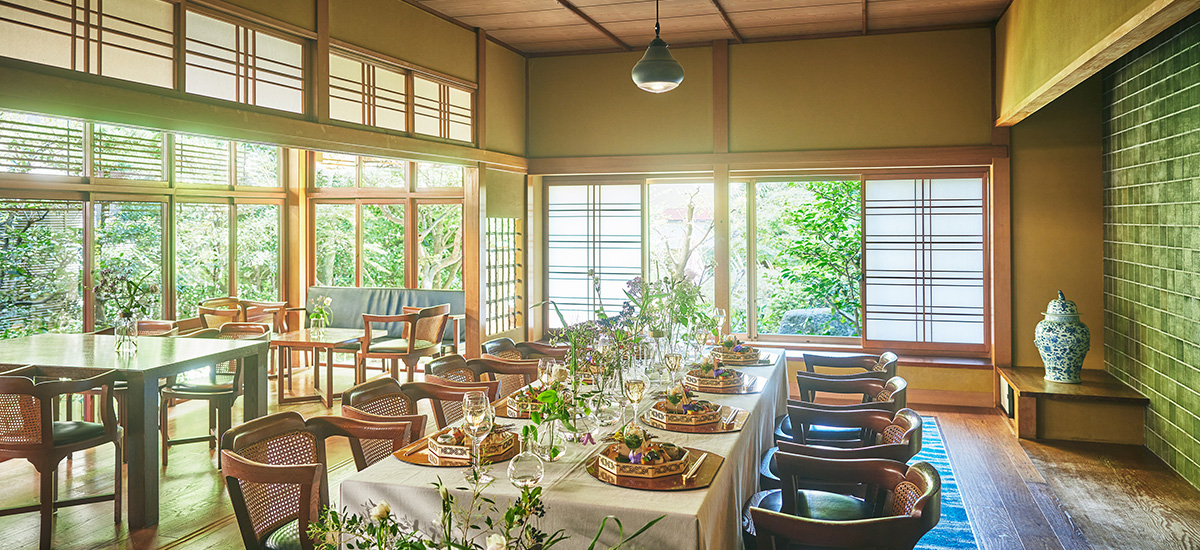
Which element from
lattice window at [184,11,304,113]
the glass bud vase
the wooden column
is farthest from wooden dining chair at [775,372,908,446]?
lattice window at [184,11,304,113]

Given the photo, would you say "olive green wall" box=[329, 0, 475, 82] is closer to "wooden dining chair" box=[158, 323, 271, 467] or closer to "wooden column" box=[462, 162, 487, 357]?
"wooden column" box=[462, 162, 487, 357]

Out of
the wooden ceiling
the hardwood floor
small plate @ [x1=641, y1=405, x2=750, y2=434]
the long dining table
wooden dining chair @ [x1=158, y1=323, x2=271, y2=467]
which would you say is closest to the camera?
the long dining table

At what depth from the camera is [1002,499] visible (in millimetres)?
4043

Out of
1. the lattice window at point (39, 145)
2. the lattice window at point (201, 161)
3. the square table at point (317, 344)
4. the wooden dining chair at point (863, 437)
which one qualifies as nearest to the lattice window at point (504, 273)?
the square table at point (317, 344)

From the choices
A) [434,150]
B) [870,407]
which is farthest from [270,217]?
[870,407]

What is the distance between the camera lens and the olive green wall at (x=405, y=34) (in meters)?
4.84

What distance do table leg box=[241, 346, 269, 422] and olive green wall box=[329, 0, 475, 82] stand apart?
6.46ft

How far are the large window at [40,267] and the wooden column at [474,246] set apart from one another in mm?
2986

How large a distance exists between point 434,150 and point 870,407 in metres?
3.59

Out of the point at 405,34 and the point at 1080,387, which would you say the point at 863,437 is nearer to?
the point at 1080,387

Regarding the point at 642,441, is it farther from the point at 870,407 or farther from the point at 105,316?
the point at 105,316

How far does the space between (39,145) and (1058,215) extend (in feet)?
24.8

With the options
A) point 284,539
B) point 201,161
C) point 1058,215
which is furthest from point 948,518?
point 201,161

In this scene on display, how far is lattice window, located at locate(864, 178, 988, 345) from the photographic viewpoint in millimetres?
6277
